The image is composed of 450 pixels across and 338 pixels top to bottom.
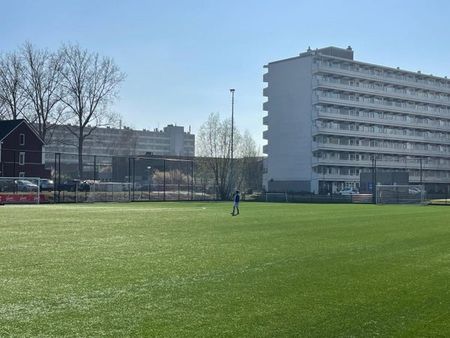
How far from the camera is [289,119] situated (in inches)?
3962

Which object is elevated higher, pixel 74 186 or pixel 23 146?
pixel 23 146

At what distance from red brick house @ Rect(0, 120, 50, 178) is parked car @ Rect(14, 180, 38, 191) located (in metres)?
14.6

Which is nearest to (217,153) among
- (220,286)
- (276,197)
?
(276,197)

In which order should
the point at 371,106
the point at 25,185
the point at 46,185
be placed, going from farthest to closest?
1. the point at 371,106
2. the point at 46,185
3. the point at 25,185

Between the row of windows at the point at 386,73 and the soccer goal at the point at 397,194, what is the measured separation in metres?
39.9

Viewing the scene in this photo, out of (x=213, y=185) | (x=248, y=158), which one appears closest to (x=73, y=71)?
(x=213, y=185)

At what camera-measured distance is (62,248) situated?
48.9ft

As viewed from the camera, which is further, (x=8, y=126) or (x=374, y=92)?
(x=374, y=92)

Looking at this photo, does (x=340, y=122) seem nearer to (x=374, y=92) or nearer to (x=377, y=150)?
(x=377, y=150)

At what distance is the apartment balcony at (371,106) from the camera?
96.1 m

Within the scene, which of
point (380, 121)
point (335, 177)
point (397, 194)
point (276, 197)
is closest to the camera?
point (397, 194)

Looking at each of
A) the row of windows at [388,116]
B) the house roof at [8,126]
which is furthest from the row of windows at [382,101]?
the house roof at [8,126]

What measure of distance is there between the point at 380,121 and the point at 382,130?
1.95 m

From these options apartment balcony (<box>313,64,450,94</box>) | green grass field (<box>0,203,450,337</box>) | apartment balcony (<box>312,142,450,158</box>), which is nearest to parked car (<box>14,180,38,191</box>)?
green grass field (<box>0,203,450,337</box>)
